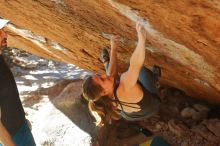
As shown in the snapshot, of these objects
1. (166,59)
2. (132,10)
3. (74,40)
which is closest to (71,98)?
(74,40)

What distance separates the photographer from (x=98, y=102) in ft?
10.7

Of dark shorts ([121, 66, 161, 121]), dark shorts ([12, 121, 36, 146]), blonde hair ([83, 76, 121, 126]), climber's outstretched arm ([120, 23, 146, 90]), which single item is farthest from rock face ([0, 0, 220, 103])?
dark shorts ([12, 121, 36, 146])

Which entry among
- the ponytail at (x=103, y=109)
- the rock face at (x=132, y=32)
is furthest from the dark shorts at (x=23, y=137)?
the rock face at (x=132, y=32)

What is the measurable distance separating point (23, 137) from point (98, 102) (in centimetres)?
78

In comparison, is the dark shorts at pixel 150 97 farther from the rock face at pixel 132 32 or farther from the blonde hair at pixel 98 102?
the rock face at pixel 132 32

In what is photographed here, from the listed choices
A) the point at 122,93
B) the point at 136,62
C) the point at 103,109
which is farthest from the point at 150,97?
the point at 136,62

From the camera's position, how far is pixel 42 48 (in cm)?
561

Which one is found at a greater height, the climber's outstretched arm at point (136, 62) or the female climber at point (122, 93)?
the climber's outstretched arm at point (136, 62)

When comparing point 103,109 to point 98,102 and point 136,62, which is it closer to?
point 98,102

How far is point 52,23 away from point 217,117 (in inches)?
104

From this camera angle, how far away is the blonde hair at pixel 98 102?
311 cm

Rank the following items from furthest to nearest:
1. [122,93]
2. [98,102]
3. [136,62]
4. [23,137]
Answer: [23,137], [98,102], [122,93], [136,62]

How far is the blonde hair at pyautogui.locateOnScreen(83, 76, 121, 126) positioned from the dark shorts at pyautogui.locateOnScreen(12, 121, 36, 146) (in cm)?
65

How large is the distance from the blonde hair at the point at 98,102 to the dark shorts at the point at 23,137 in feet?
2.12
